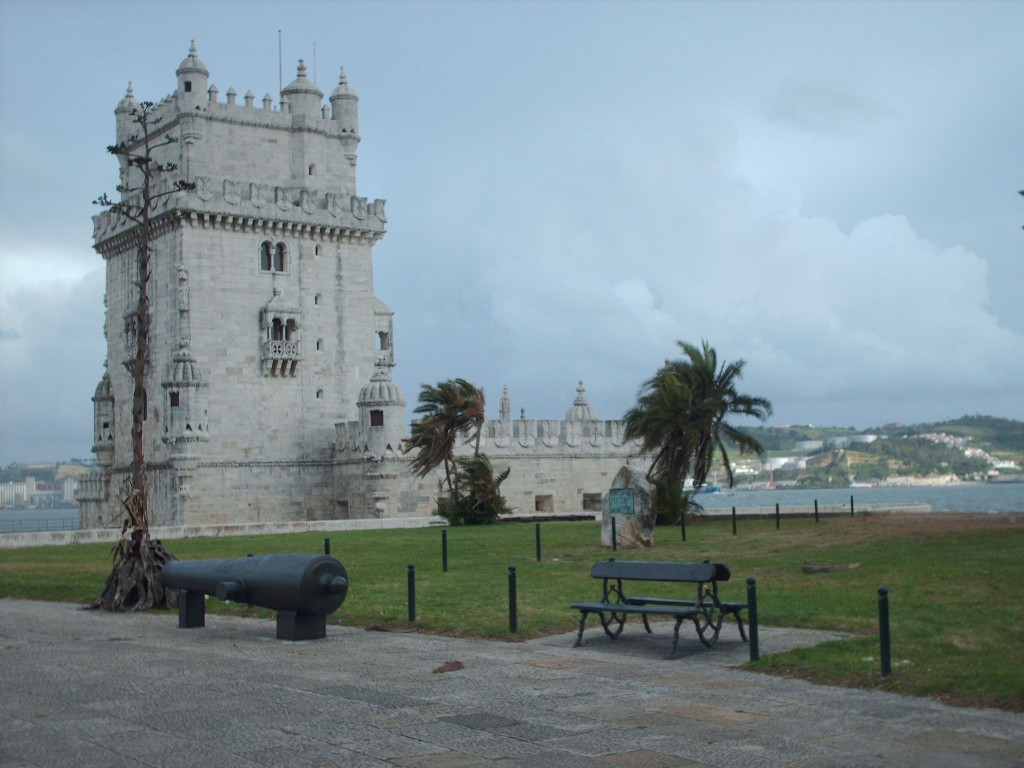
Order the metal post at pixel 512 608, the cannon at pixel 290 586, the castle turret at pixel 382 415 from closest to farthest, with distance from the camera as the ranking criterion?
the cannon at pixel 290 586 < the metal post at pixel 512 608 < the castle turret at pixel 382 415

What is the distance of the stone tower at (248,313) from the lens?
4575 centimetres

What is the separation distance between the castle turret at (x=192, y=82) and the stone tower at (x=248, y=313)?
7cm

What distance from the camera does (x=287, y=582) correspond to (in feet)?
45.8

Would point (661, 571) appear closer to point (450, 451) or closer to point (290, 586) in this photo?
point (290, 586)

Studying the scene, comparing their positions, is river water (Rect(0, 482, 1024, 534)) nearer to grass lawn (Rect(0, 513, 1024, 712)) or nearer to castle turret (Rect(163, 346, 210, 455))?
castle turret (Rect(163, 346, 210, 455))

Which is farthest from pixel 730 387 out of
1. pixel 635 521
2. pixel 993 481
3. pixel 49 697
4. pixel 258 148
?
pixel 993 481

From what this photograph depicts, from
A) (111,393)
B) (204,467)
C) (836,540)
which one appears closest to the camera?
(836,540)

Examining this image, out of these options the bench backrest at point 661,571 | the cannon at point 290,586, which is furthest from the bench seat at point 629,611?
the cannon at point 290,586

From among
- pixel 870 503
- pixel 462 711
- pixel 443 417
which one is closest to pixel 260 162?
pixel 443 417

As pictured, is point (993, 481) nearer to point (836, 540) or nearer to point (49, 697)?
point (836, 540)

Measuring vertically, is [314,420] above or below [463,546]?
above

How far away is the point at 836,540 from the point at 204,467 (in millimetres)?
26859

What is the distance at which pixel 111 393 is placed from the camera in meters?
51.9

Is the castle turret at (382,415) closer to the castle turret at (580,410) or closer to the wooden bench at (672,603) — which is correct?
the castle turret at (580,410)
